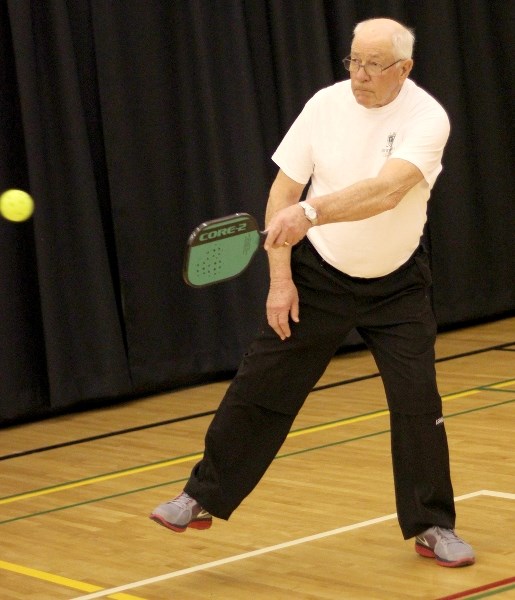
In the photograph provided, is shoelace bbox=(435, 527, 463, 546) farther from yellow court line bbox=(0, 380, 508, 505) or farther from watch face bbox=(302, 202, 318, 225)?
yellow court line bbox=(0, 380, 508, 505)

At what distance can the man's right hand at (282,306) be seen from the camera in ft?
12.1

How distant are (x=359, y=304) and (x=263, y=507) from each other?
1.21 metres

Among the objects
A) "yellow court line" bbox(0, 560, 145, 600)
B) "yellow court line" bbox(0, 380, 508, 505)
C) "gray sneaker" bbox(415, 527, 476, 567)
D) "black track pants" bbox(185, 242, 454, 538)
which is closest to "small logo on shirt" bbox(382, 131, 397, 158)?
"black track pants" bbox(185, 242, 454, 538)

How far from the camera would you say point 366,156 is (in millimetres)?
3650

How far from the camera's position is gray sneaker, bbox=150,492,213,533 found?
3785 millimetres

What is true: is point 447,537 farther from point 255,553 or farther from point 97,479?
point 97,479

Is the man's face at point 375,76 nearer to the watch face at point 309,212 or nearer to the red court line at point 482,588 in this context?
the watch face at point 309,212

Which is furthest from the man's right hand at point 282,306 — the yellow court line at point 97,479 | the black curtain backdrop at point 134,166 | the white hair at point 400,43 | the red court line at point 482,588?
the black curtain backdrop at point 134,166

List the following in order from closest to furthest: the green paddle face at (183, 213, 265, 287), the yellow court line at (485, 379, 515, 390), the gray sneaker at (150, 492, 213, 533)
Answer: the green paddle face at (183, 213, 265, 287), the gray sneaker at (150, 492, 213, 533), the yellow court line at (485, 379, 515, 390)

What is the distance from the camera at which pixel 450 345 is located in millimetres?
8172

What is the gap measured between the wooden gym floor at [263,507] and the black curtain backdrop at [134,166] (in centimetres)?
38

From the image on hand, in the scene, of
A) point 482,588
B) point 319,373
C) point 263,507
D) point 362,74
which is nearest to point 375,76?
point 362,74

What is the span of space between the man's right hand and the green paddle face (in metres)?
0.29

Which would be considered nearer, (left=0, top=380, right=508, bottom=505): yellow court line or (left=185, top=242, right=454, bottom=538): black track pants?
(left=185, top=242, right=454, bottom=538): black track pants
